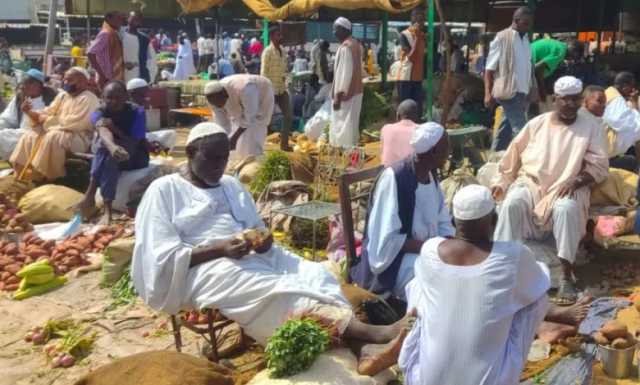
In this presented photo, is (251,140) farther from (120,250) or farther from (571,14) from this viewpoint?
(571,14)

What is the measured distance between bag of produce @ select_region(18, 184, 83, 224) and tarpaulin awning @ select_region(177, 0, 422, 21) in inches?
190

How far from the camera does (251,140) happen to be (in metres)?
7.95

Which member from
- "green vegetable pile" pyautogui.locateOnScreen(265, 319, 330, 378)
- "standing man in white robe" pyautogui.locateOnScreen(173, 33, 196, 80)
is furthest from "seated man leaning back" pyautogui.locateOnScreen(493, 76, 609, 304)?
"standing man in white robe" pyautogui.locateOnScreen(173, 33, 196, 80)

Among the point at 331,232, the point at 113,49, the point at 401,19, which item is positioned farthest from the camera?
the point at 401,19

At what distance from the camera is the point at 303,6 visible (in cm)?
1113

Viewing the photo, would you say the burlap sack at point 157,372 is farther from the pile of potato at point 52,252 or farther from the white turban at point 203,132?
the pile of potato at point 52,252

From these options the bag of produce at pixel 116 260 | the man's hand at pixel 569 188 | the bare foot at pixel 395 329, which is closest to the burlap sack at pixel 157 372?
the bare foot at pixel 395 329

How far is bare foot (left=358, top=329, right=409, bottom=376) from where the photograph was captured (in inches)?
130

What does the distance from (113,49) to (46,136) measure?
231 cm

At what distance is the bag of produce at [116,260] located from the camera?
222 inches

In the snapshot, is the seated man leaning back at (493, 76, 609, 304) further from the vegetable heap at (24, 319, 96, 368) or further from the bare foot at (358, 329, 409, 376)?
the vegetable heap at (24, 319, 96, 368)

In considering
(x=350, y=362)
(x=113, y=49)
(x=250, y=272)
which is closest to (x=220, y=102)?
(x=113, y=49)

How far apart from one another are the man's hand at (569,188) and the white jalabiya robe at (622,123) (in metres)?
1.59

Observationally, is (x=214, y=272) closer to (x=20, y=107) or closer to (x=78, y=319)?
(x=78, y=319)
